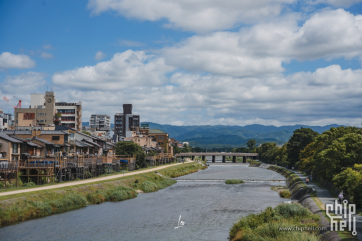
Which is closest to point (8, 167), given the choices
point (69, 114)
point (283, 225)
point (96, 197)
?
point (96, 197)

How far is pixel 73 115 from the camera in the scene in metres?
160

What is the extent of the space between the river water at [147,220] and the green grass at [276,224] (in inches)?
110

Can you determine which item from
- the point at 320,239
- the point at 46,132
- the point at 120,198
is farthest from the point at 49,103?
the point at 320,239

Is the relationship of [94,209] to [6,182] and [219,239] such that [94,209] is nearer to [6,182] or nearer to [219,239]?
[6,182]

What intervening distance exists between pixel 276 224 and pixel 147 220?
689 inches

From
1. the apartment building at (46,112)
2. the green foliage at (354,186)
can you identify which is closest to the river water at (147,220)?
the green foliage at (354,186)

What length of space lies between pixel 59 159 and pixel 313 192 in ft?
143

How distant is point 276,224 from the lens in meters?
29.2

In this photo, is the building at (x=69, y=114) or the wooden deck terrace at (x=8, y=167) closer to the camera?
the wooden deck terrace at (x=8, y=167)

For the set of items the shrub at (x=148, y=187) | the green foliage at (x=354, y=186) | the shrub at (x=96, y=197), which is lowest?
the shrub at (x=148, y=187)

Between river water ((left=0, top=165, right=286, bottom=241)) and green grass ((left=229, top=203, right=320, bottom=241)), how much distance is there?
110 inches

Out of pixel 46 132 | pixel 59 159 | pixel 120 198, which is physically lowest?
pixel 120 198

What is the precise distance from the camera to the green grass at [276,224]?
2680cm

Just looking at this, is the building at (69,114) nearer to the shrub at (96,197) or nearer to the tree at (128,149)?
the tree at (128,149)
